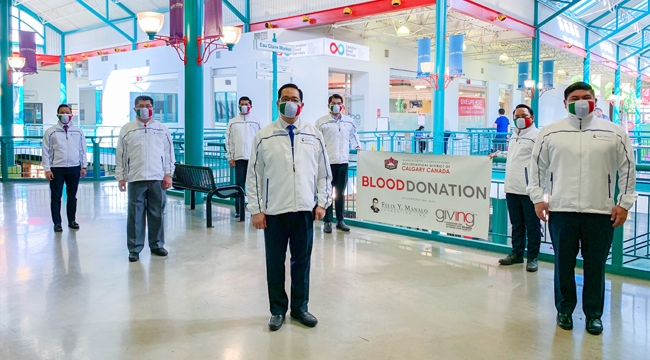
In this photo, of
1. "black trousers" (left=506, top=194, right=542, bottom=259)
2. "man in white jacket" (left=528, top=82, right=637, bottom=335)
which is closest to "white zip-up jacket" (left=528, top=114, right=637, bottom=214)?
"man in white jacket" (left=528, top=82, right=637, bottom=335)

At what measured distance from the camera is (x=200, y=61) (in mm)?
9680

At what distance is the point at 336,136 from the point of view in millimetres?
7336

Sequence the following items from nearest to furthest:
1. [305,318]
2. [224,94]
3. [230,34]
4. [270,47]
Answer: [305,318], [270,47], [230,34], [224,94]

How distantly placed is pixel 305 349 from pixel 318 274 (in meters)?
1.80

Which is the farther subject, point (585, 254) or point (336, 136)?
point (336, 136)

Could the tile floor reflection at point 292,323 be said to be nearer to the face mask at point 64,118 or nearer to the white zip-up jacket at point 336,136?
the white zip-up jacket at point 336,136

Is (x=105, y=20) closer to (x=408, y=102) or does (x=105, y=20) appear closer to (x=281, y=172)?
(x=408, y=102)

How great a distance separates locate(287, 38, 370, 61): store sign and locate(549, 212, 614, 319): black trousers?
1478 cm

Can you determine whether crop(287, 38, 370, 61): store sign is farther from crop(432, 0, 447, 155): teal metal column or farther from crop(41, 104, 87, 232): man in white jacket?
crop(41, 104, 87, 232): man in white jacket

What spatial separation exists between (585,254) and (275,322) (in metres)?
2.33

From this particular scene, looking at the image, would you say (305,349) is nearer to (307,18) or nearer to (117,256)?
(117,256)

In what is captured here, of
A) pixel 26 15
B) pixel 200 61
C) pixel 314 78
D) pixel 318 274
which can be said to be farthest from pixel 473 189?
pixel 26 15

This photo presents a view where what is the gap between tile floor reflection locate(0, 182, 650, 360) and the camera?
3.73 meters

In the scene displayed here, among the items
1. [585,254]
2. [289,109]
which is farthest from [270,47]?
[585,254]
